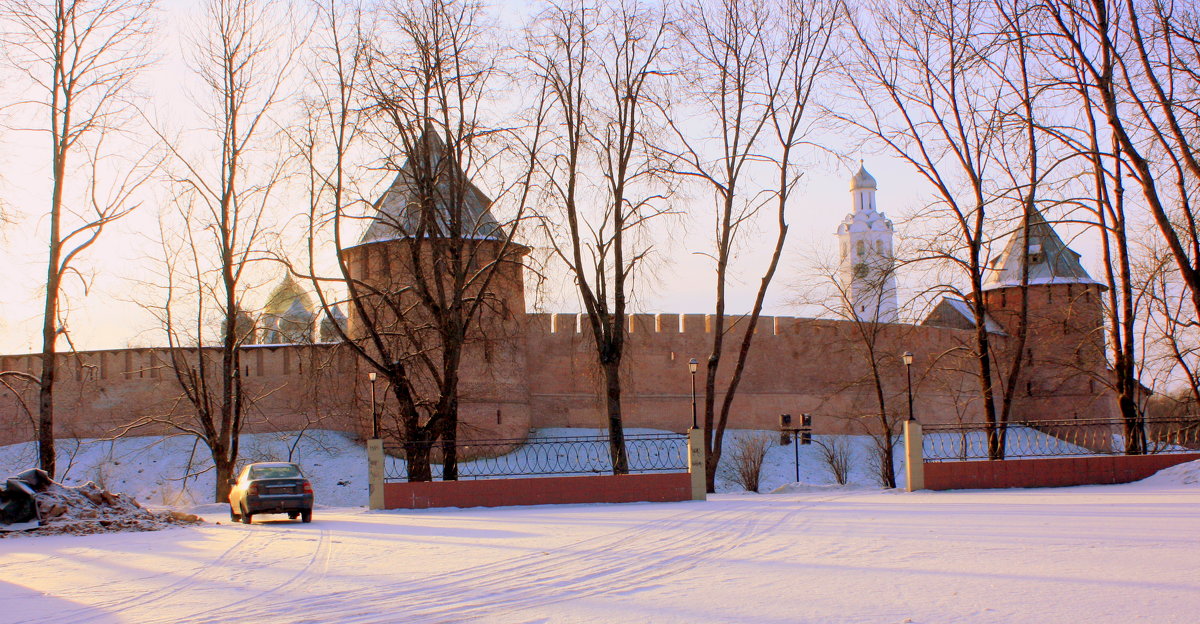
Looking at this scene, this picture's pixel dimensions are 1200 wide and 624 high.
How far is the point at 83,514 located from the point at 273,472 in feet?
8.08

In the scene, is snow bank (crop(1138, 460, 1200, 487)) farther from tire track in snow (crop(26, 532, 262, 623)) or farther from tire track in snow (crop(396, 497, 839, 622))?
tire track in snow (crop(26, 532, 262, 623))

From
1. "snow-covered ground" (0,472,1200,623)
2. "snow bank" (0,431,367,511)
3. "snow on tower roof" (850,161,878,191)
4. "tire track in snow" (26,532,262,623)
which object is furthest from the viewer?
"snow on tower roof" (850,161,878,191)

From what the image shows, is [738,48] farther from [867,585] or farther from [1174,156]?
[867,585]

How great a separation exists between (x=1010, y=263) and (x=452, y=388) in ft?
76.5

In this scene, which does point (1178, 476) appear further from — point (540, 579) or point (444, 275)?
point (444, 275)

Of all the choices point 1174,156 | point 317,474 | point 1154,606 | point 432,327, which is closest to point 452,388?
point 432,327

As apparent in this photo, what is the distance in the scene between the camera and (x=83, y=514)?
13.1 m

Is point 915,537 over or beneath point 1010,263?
beneath

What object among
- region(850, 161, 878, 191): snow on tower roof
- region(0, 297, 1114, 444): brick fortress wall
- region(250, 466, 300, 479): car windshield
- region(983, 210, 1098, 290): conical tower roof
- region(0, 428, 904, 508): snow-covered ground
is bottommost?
region(0, 428, 904, 508): snow-covered ground

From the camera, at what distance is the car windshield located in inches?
579

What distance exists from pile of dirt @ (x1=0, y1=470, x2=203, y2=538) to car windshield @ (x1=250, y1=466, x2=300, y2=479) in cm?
113

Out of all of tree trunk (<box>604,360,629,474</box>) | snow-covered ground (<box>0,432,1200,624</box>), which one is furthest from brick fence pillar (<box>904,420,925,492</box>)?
tree trunk (<box>604,360,629,474</box>)

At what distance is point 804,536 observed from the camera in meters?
9.44

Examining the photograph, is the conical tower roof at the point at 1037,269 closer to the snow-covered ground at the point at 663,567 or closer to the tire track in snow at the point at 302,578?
the snow-covered ground at the point at 663,567
